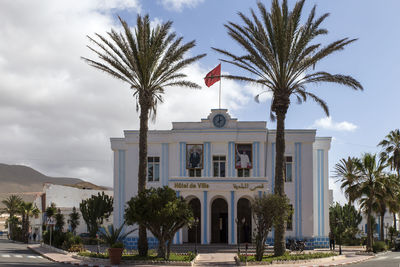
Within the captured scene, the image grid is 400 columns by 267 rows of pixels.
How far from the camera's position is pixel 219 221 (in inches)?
1704

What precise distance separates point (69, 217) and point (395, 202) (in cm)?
4129

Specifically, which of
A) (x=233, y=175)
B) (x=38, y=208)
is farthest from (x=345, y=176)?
(x=38, y=208)

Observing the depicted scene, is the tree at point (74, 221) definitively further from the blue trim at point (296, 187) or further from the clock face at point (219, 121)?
the blue trim at point (296, 187)

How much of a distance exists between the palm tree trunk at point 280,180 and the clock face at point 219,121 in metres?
12.4

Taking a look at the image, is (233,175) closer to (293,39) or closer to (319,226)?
(319,226)

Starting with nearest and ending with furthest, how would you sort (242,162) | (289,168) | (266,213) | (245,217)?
(266,213), (242,162), (289,168), (245,217)

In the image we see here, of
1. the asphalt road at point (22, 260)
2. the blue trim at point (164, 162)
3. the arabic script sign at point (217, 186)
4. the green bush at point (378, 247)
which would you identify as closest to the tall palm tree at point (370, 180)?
the green bush at point (378, 247)

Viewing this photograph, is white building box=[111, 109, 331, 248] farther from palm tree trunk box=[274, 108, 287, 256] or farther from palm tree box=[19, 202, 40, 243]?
palm tree box=[19, 202, 40, 243]

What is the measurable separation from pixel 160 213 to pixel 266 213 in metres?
5.62

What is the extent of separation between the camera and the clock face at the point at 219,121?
42.0m

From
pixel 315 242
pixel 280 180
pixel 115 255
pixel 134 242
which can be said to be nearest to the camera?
pixel 115 255

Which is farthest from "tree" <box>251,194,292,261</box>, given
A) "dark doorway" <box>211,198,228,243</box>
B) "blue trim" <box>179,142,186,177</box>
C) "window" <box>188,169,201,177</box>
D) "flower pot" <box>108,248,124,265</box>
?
"dark doorway" <box>211,198,228,243</box>

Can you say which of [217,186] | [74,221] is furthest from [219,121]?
[74,221]

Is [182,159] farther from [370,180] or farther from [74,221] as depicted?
[74,221]
